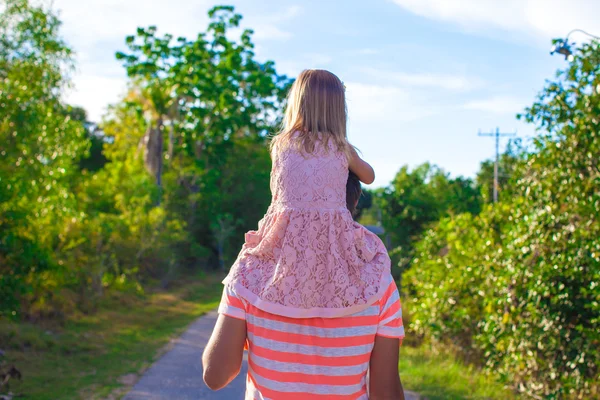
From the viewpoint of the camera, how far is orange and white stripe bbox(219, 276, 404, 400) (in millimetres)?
2221

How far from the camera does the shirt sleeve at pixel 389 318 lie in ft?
7.52

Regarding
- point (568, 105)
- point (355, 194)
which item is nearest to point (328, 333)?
point (355, 194)

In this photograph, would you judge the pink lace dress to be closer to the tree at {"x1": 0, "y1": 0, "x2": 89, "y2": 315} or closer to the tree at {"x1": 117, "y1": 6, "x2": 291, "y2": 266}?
the tree at {"x1": 0, "y1": 0, "x2": 89, "y2": 315}

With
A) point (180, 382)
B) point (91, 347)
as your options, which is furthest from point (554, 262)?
point (91, 347)

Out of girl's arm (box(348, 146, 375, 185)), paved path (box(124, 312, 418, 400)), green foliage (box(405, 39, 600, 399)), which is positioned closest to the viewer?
girl's arm (box(348, 146, 375, 185))

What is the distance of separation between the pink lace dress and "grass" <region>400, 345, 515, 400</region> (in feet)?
18.6

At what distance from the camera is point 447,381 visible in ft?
28.0

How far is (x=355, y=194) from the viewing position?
98.7 inches

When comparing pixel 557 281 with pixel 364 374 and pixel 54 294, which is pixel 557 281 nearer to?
pixel 364 374

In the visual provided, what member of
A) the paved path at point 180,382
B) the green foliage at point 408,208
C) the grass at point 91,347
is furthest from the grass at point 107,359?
the green foliage at point 408,208

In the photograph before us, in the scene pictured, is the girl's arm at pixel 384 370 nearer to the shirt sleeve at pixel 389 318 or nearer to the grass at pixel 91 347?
the shirt sleeve at pixel 389 318

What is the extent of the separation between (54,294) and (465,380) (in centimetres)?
685

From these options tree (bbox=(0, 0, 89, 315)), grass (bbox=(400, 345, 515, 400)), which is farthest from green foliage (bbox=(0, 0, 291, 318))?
grass (bbox=(400, 345, 515, 400))

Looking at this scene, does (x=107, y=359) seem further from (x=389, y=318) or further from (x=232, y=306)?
(x=389, y=318)
